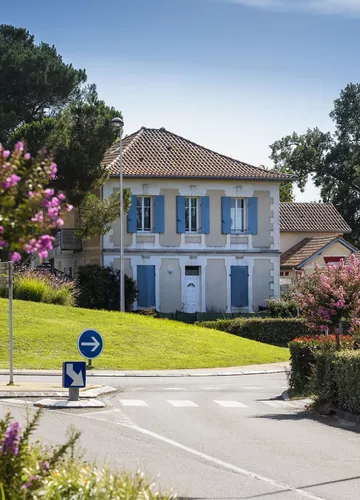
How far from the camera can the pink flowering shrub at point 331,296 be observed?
22.4 metres

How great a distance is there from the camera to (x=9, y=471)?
23.7 ft

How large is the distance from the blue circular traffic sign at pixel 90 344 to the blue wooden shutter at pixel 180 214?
27.2 meters

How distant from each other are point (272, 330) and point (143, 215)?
9673 mm

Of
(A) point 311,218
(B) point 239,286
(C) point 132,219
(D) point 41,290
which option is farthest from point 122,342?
(A) point 311,218

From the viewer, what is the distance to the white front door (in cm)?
5222

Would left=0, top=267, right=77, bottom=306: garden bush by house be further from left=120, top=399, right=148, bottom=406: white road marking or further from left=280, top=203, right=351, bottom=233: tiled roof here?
left=120, top=399, right=148, bottom=406: white road marking

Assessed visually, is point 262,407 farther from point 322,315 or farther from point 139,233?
point 139,233

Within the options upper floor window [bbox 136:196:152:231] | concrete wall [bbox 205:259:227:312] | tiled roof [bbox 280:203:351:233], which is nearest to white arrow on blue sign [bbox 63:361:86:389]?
upper floor window [bbox 136:196:152:231]

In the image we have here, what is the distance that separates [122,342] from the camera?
3803cm

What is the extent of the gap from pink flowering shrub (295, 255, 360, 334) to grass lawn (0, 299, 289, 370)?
1196 cm

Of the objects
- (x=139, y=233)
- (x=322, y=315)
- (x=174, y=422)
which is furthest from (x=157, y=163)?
(x=174, y=422)

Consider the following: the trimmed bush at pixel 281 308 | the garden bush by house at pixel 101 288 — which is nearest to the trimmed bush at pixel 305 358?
the garden bush by house at pixel 101 288

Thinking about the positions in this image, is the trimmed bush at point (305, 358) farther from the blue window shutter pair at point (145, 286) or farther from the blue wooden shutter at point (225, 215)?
the blue wooden shutter at point (225, 215)

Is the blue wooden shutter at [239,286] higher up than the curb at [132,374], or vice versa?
the blue wooden shutter at [239,286]
